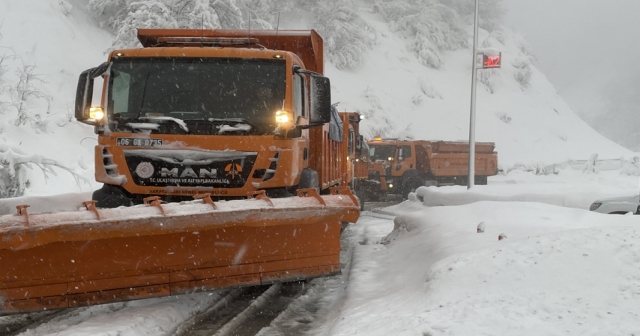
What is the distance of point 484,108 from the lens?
1951 inches

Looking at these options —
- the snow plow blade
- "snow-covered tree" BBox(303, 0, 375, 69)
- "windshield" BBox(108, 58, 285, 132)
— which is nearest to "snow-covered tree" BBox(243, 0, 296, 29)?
"snow-covered tree" BBox(303, 0, 375, 69)

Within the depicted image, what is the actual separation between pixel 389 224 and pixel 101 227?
431 inches

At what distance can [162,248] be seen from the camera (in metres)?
5.47

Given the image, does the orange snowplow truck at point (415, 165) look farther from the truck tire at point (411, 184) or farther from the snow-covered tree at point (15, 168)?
the snow-covered tree at point (15, 168)

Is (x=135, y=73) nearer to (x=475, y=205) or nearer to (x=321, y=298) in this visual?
(x=321, y=298)

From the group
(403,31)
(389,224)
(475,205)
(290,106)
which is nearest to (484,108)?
(403,31)

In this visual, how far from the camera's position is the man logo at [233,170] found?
A: 6.66 m

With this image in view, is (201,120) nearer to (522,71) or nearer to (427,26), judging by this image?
(427,26)

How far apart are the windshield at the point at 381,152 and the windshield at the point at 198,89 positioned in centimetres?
1847

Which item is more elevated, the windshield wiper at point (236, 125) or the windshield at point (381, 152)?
the windshield wiper at point (236, 125)

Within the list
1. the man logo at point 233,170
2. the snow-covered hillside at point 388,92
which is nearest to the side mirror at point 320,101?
the man logo at point 233,170

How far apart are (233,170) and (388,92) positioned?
126ft

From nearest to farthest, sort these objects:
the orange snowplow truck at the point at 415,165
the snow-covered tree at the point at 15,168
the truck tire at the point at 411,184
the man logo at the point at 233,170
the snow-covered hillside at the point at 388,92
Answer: the man logo at the point at 233,170 → the snow-covered tree at the point at 15,168 → the snow-covered hillside at the point at 388,92 → the orange snowplow truck at the point at 415,165 → the truck tire at the point at 411,184

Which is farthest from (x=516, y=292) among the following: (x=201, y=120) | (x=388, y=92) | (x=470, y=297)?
(x=388, y=92)
